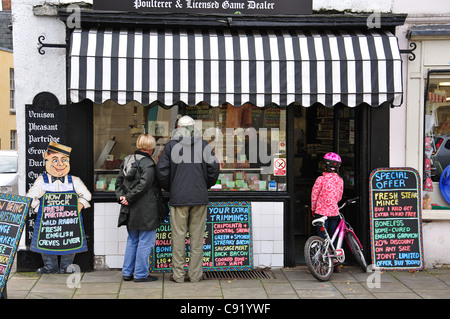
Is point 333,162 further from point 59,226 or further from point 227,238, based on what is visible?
point 59,226

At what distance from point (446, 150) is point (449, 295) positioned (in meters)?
2.52

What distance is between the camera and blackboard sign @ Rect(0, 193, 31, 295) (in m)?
5.64

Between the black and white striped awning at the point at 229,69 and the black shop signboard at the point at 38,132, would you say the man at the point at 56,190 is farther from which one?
the black and white striped awning at the point at 229,69

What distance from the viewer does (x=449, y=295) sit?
6387mm

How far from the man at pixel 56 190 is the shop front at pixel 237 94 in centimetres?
21

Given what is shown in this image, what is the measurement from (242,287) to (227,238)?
869 mm

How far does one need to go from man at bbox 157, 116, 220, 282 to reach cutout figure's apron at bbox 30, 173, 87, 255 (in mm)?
1369

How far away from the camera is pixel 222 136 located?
779cm

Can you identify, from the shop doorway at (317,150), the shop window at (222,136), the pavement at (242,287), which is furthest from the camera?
the shop doorway at (317,150)

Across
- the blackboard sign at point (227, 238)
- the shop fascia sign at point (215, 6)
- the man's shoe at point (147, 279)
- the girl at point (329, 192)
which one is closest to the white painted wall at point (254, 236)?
the blackboard sign at point (227, 238)

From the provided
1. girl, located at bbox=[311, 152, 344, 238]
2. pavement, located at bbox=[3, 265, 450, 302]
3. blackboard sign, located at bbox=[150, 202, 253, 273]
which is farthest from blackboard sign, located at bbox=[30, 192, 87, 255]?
girl, located at bbox=[311, 152, 344, 238]

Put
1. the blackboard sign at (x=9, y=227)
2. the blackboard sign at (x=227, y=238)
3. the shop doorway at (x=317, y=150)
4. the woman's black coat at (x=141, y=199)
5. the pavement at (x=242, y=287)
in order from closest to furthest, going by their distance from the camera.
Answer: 1. the blackboard sign at (x=9, y=227)
2. the pavement at (x=242, y=287)
3. the woman's black coat at (x=141, y=199)
4. the blackboard sign at (x=227, y=238)
5. the shop doorway at (x=317, y=150)

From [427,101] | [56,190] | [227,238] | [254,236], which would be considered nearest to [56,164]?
[56,190]

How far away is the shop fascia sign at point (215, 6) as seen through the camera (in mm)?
7125
